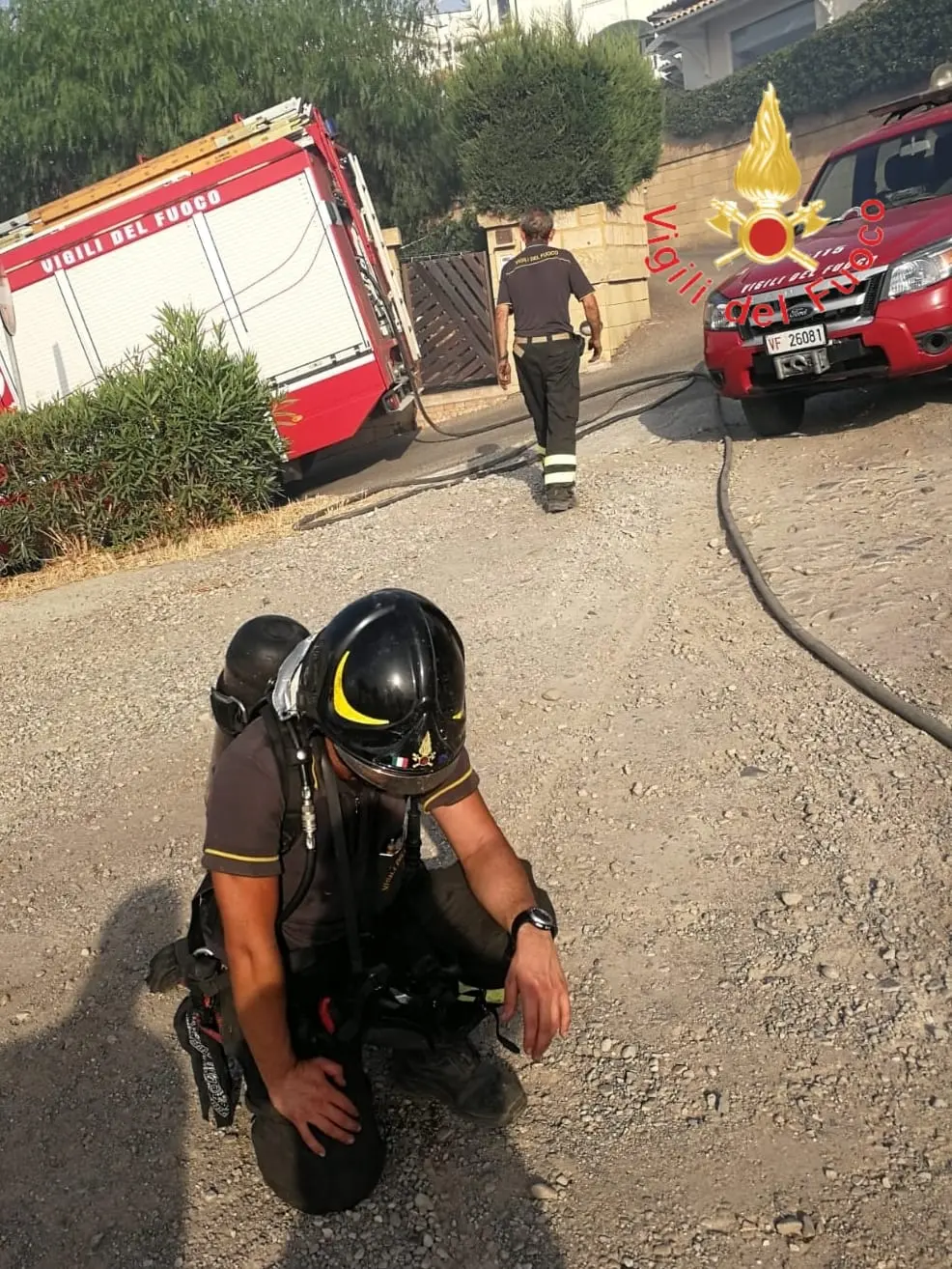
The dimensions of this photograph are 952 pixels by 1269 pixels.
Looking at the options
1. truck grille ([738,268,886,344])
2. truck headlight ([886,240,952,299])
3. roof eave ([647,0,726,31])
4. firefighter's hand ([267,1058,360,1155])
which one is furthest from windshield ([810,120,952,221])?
→ roof eave ([647,0,726,31])

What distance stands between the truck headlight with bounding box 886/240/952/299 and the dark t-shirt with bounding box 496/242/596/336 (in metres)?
1.85

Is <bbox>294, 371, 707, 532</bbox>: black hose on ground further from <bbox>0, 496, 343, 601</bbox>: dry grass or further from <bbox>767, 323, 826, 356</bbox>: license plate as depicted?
<bbox>767, 323, 826, 356</bbox>: license plate

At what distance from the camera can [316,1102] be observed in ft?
7.20

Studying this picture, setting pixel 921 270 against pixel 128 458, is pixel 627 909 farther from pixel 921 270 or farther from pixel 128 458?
pixel 128 458

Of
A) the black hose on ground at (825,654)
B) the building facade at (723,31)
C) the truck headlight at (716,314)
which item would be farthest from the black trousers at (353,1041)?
the building facade at (723,31)

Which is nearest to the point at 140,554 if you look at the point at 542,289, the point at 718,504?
the point at 542,289

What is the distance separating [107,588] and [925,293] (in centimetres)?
548

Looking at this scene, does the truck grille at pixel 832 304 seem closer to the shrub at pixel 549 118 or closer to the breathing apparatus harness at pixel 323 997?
the breathing apparatus harness at pixel 323 997

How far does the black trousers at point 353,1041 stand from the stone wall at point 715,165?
2412 cm

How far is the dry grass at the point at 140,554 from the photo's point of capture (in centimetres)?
795

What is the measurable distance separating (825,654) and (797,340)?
121 inches

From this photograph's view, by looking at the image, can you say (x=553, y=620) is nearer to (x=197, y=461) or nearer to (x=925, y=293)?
(x=925, y=293)

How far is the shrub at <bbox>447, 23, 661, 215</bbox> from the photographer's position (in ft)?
48.4

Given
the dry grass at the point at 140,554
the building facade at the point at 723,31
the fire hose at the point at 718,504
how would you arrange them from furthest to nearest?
the building facade at the point at 723,31 < the dry grass at the point at 140,554 < the fire hose at the point at 718,504
